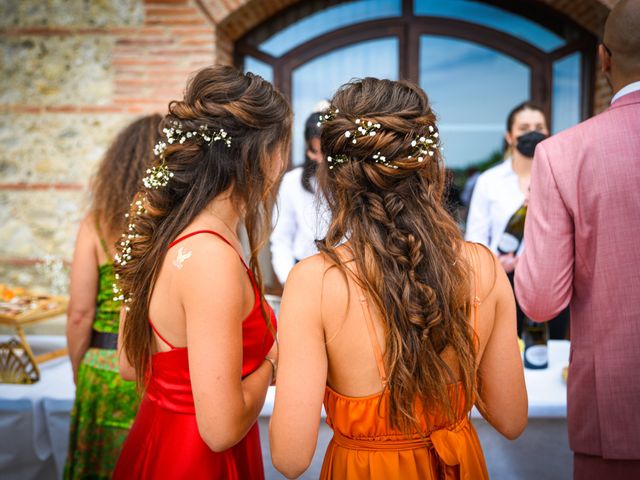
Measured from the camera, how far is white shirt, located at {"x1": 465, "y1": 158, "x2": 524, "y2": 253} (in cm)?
358

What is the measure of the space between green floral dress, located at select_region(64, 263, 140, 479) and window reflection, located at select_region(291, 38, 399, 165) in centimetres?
410

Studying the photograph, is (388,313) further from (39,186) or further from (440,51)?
Result: (440,51)

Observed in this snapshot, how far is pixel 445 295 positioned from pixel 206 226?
1.98ft

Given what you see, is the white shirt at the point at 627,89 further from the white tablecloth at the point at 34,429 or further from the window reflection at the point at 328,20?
the window reflection at the point at 328,20

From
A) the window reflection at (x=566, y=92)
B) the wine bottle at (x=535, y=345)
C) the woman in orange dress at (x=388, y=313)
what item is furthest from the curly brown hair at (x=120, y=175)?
the window reflection at (x=566, y=92)

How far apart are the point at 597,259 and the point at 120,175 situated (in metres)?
1.62

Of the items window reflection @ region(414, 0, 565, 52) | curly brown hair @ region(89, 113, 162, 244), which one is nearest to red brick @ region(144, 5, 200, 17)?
window reflection @ region(414, 0, 565, 52)

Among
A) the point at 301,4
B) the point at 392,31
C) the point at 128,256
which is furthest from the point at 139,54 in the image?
the point at 128,256

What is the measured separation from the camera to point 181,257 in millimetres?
1429

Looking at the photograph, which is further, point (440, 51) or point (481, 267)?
point (440, 51)

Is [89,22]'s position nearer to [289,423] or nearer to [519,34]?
[519,34]

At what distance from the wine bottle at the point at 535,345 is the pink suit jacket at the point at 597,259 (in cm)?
79

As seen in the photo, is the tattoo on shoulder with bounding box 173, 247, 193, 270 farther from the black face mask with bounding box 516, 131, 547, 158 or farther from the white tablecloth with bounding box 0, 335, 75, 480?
the black face mask with bounding box 516, 131, 547, 158

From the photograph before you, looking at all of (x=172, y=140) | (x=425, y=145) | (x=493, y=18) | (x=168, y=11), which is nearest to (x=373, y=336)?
(x=425, y=145)
